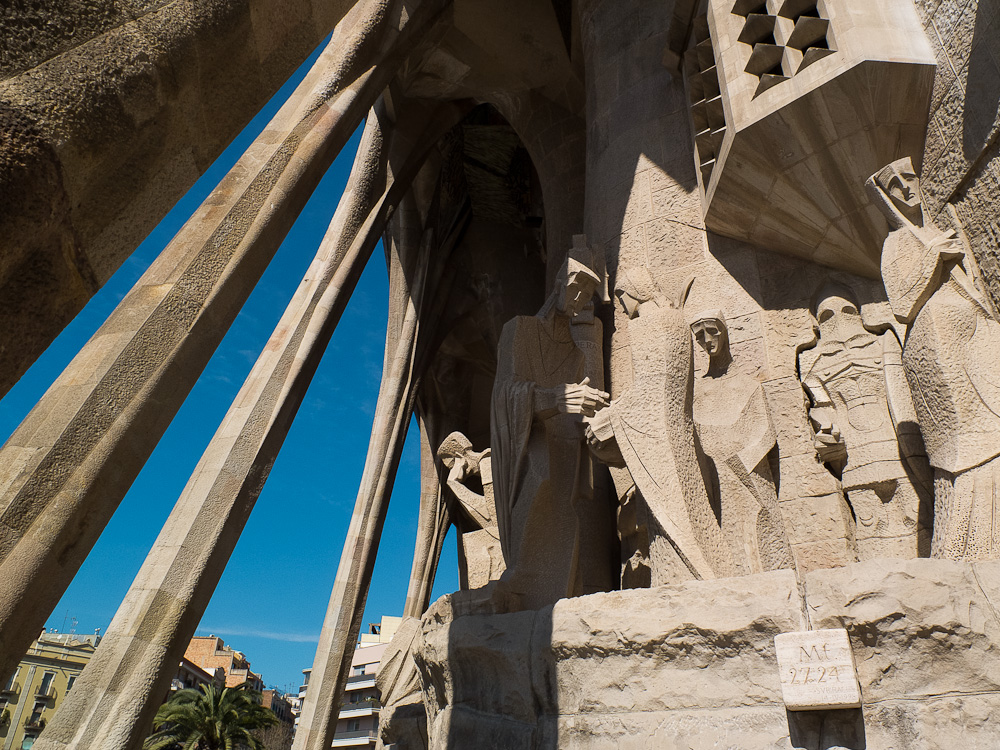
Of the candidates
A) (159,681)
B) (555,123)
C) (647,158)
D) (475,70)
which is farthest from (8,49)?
(475,70)

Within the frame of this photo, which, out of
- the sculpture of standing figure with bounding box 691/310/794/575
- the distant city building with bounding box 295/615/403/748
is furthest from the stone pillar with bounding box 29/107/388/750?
the distant city building with bounding box 295/615/403/748

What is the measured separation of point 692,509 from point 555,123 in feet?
19.2

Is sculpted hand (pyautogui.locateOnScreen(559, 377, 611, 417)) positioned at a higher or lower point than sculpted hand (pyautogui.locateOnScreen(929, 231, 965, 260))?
lower

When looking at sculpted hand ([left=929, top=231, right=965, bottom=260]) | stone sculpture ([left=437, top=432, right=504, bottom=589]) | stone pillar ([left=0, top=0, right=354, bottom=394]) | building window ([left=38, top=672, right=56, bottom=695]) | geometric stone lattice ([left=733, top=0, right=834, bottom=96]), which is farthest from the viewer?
building window ([left=38, top=672, right=56, bottom=695])

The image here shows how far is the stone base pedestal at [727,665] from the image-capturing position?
266cm

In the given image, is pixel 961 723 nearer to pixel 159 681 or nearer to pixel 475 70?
pixel 159 681

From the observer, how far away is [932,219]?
4.23 meters

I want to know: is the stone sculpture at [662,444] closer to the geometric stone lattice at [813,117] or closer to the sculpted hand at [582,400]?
the sculpted hand at [582,400]

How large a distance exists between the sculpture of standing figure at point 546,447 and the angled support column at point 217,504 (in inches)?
92.7

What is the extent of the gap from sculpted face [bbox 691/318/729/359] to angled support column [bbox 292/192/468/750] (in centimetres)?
606

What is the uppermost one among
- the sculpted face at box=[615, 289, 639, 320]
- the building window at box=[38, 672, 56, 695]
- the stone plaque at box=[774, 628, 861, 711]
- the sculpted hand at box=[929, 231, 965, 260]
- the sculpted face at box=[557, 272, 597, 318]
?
the building window at box=[38, 672, 56, 695]

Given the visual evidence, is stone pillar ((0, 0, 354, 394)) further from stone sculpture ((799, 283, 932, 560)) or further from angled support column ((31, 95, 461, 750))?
angled support column ((31, 95, 461, 750))

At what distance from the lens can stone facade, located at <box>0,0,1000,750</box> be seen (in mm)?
2094

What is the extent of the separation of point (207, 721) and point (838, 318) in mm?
20923
